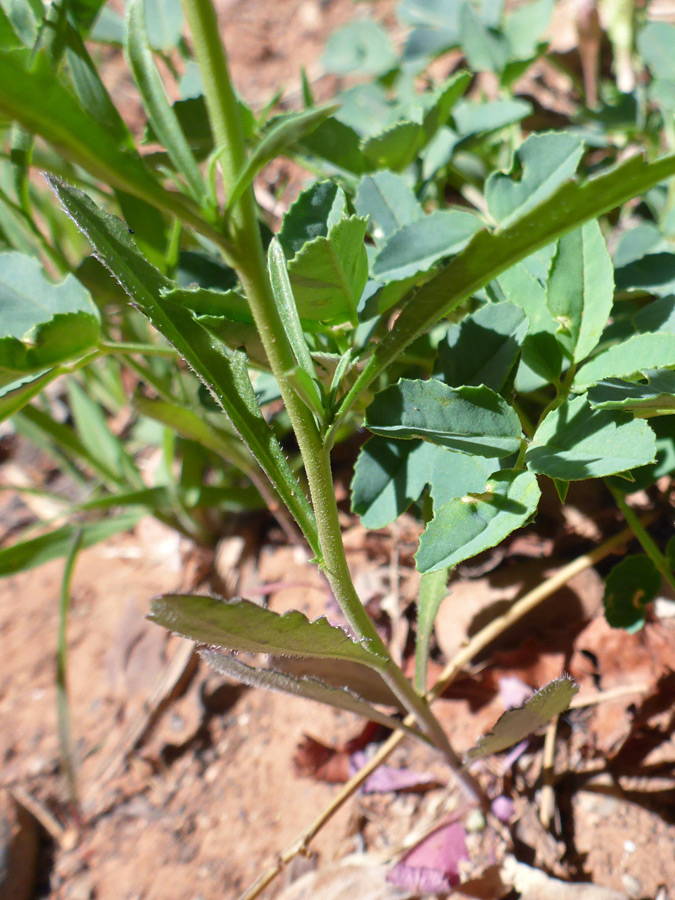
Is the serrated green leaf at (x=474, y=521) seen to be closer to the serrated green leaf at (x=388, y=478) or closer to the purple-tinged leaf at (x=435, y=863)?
the serrated green leaf at (x=388, y=478)

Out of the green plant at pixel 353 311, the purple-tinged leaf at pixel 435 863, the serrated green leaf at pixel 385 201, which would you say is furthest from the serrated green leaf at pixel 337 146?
the purple-tinged leaf at pixel 435 863

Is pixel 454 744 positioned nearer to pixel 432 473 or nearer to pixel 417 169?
pixel 432 473

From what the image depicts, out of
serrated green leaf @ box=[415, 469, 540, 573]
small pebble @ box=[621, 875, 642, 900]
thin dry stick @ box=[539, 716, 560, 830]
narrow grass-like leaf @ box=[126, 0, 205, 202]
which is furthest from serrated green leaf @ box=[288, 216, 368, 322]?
small pebble @ box=[621, 875, 642, 900]

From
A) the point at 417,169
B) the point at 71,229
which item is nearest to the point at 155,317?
the point at 417,169

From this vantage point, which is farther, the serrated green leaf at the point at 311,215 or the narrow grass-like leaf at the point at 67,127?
the serrated green leaf at the point at 311,215

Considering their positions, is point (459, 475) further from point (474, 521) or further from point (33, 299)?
point (33, 299)

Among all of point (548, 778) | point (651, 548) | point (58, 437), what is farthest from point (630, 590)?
point (58, 437)

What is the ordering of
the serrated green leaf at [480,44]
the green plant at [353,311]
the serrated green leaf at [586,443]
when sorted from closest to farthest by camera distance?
1. the green plant at [353,311]
2. the serrated green leaf at [586,443]
3. the serrated green leaf at [480,44]
